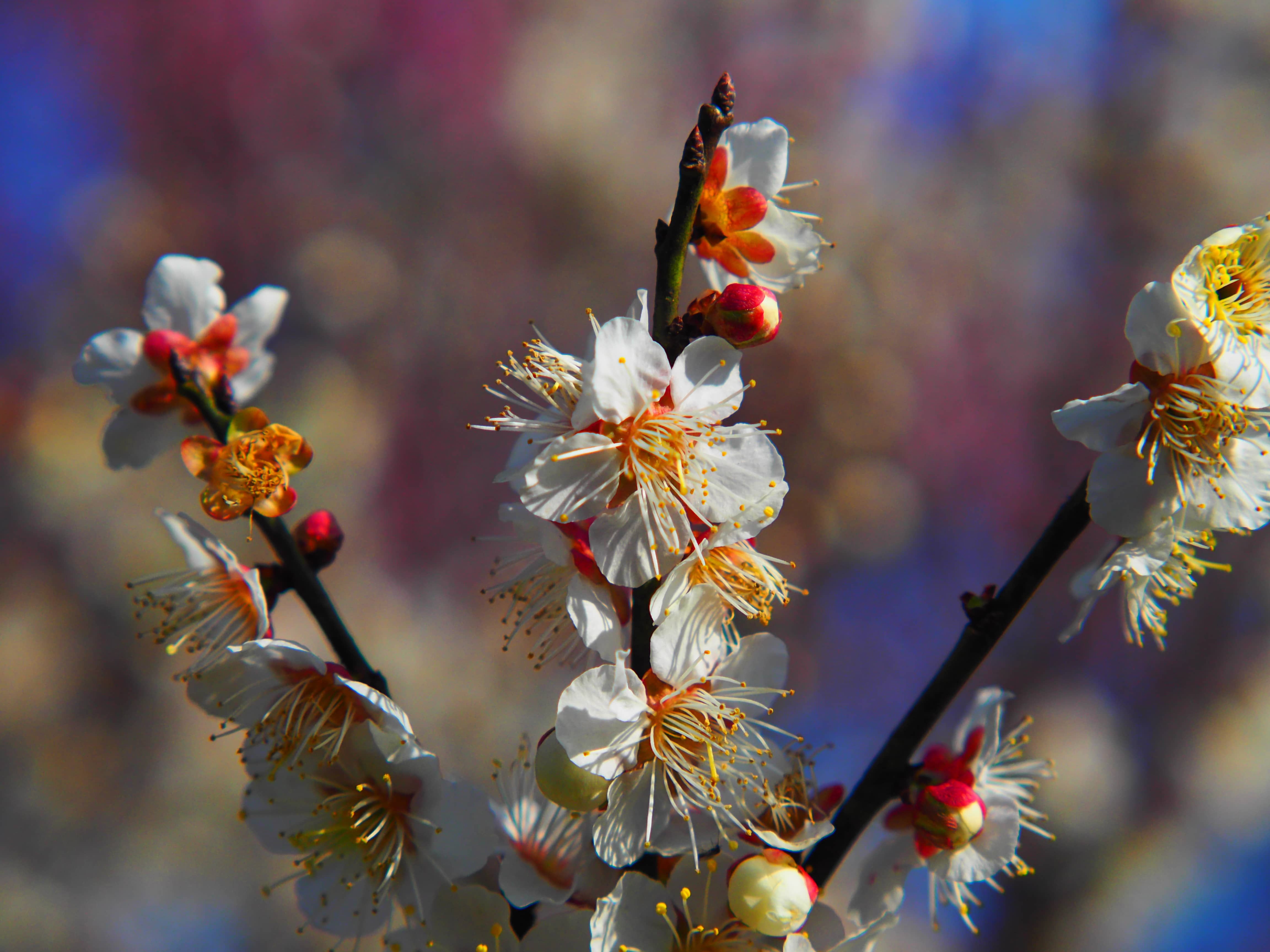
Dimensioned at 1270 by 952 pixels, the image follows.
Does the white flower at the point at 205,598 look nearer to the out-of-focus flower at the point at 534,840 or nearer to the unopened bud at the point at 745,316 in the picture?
the out-of-focus flower at the point at 534,840

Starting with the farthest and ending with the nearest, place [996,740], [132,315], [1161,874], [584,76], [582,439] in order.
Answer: [584,76], [1161,874], [132,315], [996,740], [582,439]

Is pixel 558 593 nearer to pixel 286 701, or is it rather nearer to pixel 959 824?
pixel 286 701

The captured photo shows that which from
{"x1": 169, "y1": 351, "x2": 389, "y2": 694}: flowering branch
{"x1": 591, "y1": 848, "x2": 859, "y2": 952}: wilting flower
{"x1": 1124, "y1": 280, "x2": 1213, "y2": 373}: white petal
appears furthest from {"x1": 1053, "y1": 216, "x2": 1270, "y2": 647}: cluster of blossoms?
{"x1": 169, "y1": 351, "x2": 389, "y2": 694}: flowering branch

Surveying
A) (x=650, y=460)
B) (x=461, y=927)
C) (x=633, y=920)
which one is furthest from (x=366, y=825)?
(x=650, y=460)

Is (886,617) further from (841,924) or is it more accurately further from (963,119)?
(841,924)

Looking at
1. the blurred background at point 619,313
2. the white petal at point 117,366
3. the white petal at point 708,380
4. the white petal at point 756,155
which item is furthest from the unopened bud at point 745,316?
the blurred background at point 619,313

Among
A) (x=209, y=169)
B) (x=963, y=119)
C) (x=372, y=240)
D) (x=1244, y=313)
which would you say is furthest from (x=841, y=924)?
(x=963, y=119)

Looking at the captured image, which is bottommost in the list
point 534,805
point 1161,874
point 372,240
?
point 1161,874

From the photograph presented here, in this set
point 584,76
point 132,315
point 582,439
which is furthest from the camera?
point 584,76
